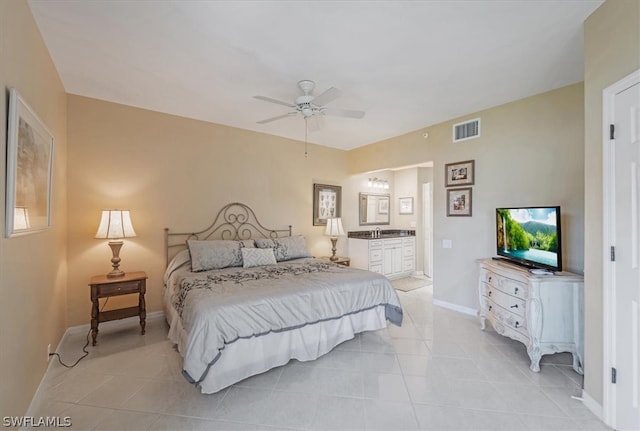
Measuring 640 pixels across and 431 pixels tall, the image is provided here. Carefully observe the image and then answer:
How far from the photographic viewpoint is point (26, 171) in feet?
5.83

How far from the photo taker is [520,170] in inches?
133

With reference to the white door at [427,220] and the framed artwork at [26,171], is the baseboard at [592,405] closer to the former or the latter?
the framed artwork at [26,171]

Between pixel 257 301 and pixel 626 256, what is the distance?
8.64 feet

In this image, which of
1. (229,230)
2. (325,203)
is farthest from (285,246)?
(325,203)

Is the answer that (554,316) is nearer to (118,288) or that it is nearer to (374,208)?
(374,208)

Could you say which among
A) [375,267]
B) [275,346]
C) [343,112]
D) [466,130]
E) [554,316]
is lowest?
[275,346]

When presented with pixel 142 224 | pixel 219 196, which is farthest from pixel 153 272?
pixel 219 196

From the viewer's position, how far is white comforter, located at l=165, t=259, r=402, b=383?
2.07m

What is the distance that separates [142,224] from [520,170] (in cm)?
502

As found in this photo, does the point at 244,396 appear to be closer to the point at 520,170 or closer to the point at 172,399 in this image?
the point at 172,399

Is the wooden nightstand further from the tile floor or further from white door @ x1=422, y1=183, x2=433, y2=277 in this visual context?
white door @ x1=422, y1=183, x2=433, y2=277

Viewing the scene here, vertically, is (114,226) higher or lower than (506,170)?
lower

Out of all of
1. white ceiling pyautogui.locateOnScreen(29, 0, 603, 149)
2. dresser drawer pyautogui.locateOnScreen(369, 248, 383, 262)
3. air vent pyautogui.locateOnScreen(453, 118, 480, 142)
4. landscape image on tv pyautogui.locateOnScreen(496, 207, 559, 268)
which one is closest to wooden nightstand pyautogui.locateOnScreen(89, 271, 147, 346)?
white ceiling pyautogui.locateOnScreen(29, 0, 603, 149)

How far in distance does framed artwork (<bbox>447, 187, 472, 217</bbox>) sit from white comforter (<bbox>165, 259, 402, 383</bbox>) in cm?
174
